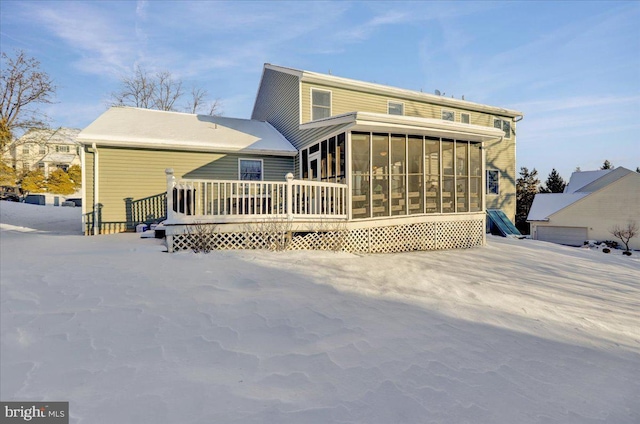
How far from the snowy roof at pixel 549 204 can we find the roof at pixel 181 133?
2167 cm

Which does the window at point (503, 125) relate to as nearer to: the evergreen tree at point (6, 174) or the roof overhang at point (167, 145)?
the roof overhang at point (167, 145)

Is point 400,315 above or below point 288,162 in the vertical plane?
below

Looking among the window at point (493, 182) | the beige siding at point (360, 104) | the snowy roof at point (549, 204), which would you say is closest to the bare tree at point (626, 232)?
the snowy roof at point (549, 204)

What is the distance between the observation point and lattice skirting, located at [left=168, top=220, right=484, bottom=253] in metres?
6.97

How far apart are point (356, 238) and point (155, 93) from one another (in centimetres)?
2396

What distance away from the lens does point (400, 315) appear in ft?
12.0

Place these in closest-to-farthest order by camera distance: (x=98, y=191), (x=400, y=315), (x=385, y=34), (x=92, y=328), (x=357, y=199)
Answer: (x=92, y=328) < (x=400, y=315) < (x=357, y=199) < (x=98, y=191) < (x=385, y=34)

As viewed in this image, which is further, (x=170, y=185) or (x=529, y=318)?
(x=170, y=185)

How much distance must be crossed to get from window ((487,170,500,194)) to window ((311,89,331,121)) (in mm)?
10330

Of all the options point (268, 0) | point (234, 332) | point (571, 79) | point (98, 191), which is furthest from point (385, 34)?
point (234, 332)

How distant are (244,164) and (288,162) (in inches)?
69.3

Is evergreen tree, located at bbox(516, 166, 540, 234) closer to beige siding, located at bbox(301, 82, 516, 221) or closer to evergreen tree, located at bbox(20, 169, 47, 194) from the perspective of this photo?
beige siding, located at bbox(301, 82, 516, 221)

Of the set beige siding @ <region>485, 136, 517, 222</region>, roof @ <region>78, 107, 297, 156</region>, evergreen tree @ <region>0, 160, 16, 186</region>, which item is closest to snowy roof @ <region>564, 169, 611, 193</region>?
beige siding @ <region>485, 136, 517, 222</region>

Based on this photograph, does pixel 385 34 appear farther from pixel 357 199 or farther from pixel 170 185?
pixel 170 185
